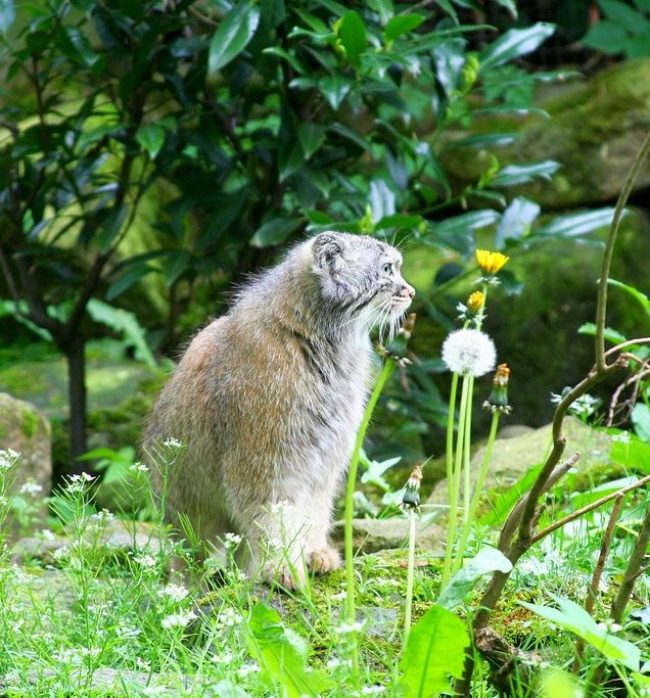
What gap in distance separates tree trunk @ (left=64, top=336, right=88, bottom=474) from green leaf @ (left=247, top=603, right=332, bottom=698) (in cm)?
453

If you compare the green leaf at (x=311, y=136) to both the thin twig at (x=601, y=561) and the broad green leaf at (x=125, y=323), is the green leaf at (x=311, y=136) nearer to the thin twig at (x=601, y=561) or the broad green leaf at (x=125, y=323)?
the broad green leaf at (x=125, y=323)

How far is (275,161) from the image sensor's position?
21.7 feet

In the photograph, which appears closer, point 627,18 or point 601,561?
point 601,561

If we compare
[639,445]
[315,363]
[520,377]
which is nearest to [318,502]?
[315,363]

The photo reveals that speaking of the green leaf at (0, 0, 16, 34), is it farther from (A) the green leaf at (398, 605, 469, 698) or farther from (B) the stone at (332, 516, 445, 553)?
→ (A) the green leaf at (398, 605, 469, 698)

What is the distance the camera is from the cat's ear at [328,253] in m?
4.69

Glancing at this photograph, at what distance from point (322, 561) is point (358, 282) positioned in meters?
1.12

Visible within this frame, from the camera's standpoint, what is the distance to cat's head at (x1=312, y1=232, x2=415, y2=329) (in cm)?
465

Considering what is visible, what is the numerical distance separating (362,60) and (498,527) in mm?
2479

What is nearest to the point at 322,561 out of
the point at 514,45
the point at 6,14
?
the point at 514,45

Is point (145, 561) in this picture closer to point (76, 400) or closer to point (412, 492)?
point (412, 492)

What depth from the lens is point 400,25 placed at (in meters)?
5.68

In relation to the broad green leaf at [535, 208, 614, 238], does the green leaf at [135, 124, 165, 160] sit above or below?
above

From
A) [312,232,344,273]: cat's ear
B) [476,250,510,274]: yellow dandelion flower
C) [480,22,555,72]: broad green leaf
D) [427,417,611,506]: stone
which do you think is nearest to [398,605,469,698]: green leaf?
[476,250,510,274]: yellow dandelion flower
